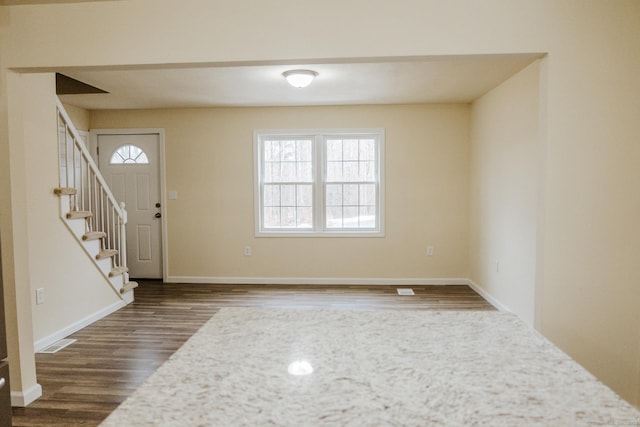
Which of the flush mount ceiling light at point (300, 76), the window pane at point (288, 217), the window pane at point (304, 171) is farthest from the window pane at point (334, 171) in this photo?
the flush mount ceiling light at point (300, 76)

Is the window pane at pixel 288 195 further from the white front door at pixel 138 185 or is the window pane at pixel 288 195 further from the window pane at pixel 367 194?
the white front door at pixel 138 185

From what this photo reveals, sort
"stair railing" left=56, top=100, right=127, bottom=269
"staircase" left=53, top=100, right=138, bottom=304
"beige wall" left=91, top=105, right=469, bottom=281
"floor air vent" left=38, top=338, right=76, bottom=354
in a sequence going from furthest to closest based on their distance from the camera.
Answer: "beige wall" left=91, top=105, right=469, bottom=281 → "stair railing" left=56, top=100, right=127, bottom=269 → "staircase" left=53, top=100, right=138, bottom=304 → "floor air vent" left=38, top=338, right=76, bottom=354

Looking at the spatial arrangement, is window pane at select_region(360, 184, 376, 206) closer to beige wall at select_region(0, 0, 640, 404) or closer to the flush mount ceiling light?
the flush mount ceiling light

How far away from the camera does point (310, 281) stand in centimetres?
570

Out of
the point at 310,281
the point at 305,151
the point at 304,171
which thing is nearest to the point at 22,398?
the point at 310,281

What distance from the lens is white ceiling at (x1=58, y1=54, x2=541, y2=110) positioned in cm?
377

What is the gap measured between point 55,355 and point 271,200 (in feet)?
10.4

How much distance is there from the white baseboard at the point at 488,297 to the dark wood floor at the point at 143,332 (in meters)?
0.07

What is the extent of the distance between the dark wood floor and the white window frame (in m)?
0.72

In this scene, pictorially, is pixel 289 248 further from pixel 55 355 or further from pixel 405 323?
pixel 405 323

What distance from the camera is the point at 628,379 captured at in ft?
6.90

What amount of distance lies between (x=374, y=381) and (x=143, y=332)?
3.41 m

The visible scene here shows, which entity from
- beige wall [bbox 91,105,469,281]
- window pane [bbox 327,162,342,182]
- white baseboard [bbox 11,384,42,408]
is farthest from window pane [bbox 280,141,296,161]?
white baseboard [bbox 11,384,42,408]

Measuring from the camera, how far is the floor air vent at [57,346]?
3.41 meters
